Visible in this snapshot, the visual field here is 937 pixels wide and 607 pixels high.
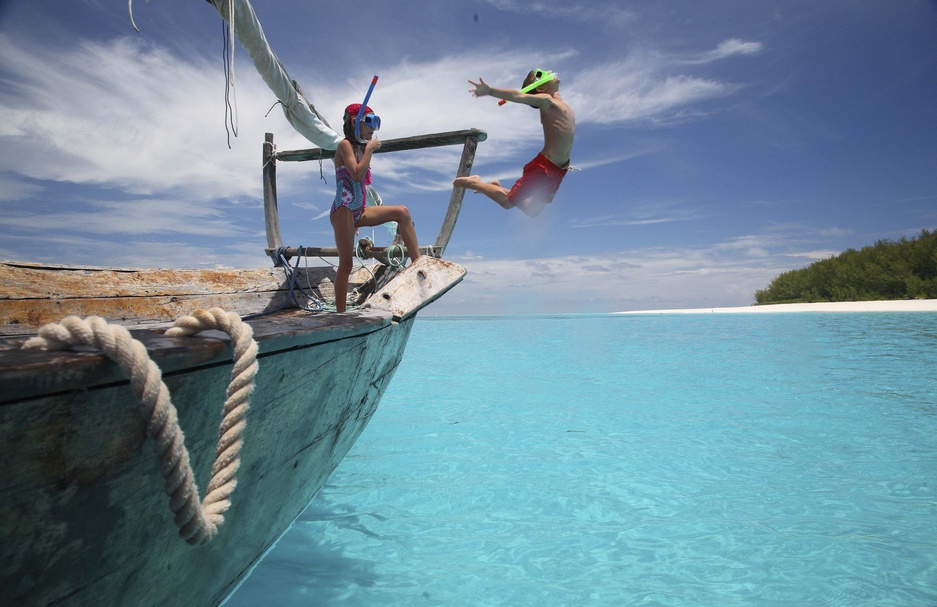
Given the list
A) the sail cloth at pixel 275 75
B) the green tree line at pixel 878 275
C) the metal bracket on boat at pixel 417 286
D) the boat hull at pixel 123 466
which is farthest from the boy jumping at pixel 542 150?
the green tree line at pixel 878 275

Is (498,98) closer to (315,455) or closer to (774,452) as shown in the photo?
(315,455)

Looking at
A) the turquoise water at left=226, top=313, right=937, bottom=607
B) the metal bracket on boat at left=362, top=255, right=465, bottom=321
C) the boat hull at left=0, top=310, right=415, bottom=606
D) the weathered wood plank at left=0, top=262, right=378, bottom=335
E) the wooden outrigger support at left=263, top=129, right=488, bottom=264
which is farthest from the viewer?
the wooden outrigger support at left=263, top=129, right=488, bottom=264

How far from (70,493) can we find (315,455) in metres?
1.61

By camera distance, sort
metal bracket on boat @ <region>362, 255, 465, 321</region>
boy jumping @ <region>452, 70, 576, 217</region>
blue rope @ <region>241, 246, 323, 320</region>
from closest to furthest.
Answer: metal bracket on boat @ <region>362, 255, 465, 321</region> → boy jumping @ <region>452, 70, 576, 217</region> → blue rope @ <region>241, 246, 323, 320</region>

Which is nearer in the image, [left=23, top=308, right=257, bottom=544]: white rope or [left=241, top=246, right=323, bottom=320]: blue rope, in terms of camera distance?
[left=23, top=308, right=257, bottom=544]: white rope

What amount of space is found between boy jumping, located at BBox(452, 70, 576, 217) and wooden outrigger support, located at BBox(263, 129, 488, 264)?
563mm

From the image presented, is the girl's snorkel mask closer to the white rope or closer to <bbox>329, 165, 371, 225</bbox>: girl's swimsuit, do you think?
<bbox>329, 165, 371, 225</bbox>: girl's swimsuit

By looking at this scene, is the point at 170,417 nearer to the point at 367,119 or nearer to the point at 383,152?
the point at 367,119

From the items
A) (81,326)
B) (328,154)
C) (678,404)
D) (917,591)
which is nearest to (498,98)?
(328,154)

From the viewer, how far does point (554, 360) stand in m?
14.3

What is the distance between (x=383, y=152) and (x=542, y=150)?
2.10 m

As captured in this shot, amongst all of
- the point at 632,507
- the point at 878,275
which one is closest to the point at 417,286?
the point at 632,507

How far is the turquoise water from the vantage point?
2.68 meters

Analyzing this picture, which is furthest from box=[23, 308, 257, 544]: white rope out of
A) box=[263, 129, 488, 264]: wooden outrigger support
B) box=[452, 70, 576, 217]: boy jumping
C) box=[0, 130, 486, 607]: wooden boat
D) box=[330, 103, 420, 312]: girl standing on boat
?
box=[263, 129, 488, 264]: wooden outrigger support
